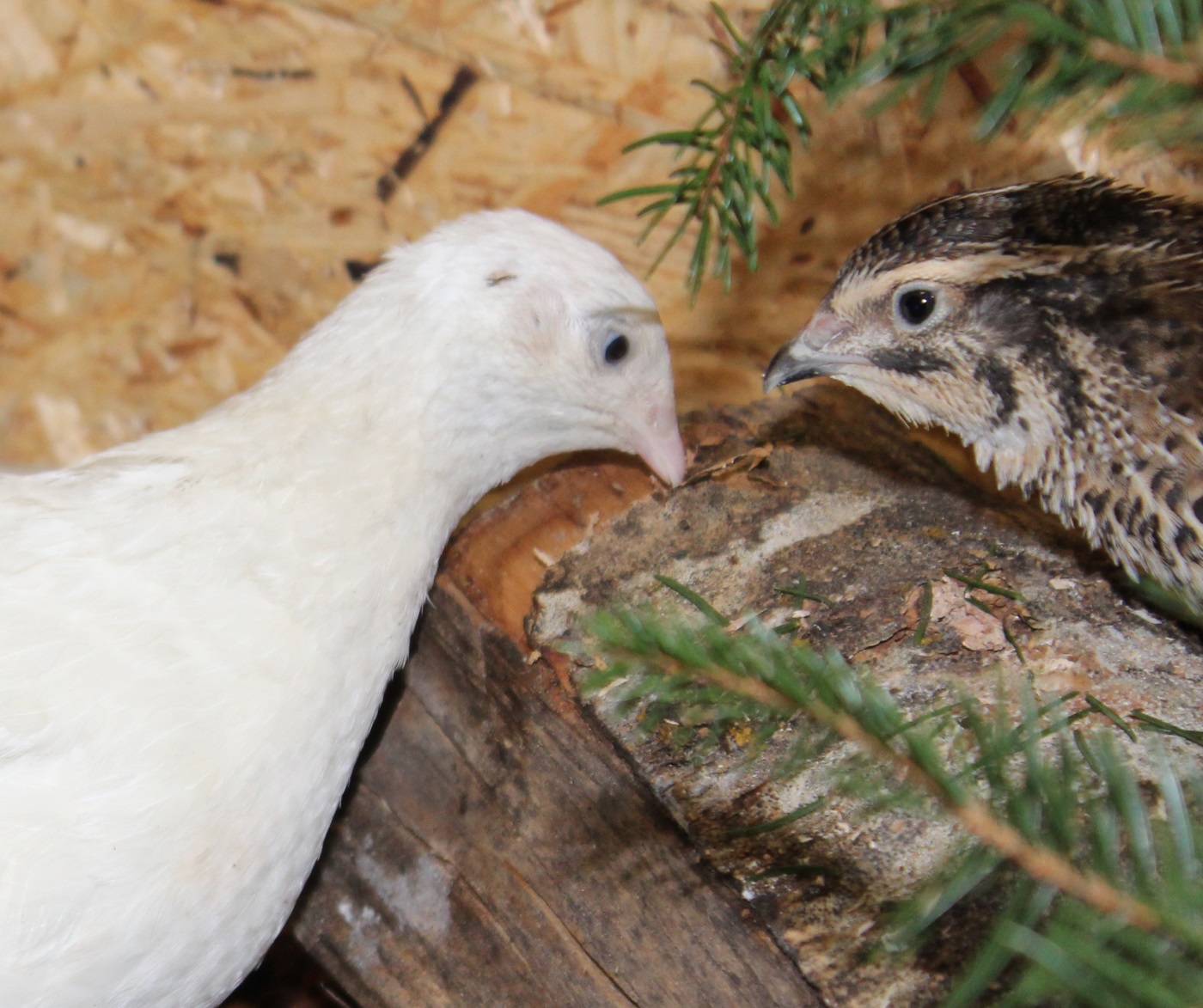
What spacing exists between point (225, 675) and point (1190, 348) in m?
1.70

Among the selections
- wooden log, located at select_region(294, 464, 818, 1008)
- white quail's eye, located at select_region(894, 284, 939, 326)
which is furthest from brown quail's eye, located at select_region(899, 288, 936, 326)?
wooden log, located at select_region(294, 464, 818, 1008)

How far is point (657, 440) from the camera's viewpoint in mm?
2336

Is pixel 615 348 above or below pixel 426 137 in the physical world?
below

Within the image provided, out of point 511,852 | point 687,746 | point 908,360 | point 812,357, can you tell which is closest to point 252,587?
point 511,852

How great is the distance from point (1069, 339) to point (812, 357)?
504mm

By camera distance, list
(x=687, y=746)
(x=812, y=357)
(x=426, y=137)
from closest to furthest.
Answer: (x=687, y=746) < (x=812, y=357) < (x=426, y=137)

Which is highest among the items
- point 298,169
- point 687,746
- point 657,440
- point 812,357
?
point 298,169

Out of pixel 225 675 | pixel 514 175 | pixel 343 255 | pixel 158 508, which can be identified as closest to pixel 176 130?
pixel 343 255

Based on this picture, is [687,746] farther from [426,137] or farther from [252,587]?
[426,137]

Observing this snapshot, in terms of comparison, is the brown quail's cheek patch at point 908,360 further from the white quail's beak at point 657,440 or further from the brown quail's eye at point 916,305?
the white quail's beak at point 657,440

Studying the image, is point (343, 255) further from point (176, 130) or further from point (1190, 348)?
point (1190, 348)

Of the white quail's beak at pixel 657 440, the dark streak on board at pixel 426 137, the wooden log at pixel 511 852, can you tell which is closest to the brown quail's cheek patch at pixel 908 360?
the white quail's beak at pixel 657 440

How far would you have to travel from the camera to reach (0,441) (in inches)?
136

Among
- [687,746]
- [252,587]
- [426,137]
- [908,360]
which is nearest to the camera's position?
[687,746]
